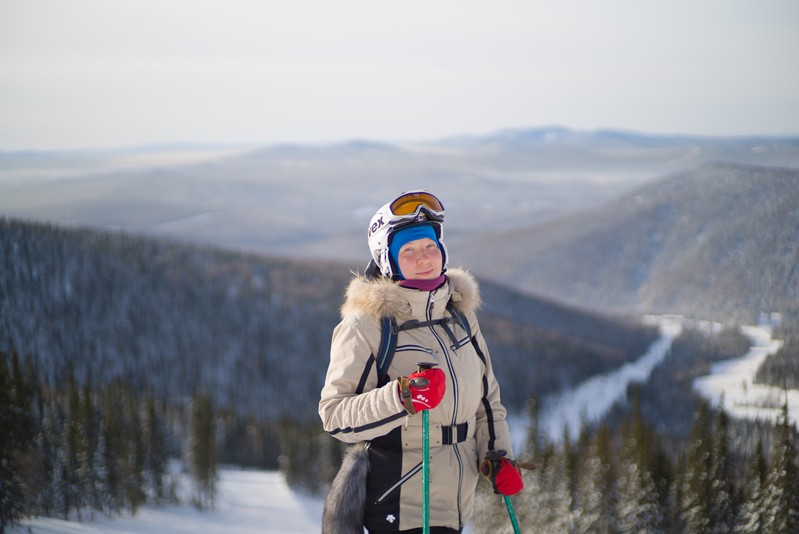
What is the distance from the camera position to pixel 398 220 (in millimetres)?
5738

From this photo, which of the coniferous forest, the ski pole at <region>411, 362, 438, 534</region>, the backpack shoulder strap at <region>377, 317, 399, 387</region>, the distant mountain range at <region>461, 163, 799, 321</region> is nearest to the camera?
the ski pole at <region>411, 362, 438, 534</region>

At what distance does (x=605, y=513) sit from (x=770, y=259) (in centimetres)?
1601

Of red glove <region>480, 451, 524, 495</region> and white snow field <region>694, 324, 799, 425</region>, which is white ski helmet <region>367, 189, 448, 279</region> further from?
white snow field <region>694, 324, 799, 425</region>

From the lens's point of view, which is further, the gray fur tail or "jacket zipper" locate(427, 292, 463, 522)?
"jacket zipper" locate(427, 292, 463, 522)

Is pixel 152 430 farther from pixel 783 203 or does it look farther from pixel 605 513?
pixel 783 203

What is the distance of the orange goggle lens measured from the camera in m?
5.79

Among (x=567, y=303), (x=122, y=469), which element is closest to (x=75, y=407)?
(x=122, y=469)

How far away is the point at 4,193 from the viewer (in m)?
35.8

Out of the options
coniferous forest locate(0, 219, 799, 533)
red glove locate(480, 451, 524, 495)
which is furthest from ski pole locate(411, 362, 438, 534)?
coniferous forest locate(0, 219, 799, 533)

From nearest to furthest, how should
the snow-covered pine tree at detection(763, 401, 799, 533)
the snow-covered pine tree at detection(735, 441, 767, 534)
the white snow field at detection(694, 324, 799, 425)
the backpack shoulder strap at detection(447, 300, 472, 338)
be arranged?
the backpack shoulder strap at detection(447, 300, 472, 338) → the snow-covered pine tree at detection(763, 401, 799, 533) → the snow-covered pine tree at detection(735, 441, 767, 534) → the white snow field at detection(694, 324, 799, 425)

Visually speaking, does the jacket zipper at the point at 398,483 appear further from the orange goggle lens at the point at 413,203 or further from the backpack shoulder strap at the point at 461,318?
the orange goggle lens at the point at 413,203

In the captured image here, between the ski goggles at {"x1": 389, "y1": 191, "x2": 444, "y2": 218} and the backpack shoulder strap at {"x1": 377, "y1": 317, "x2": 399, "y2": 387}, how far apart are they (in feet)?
3.02

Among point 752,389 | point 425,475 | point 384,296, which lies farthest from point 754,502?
point 384,296

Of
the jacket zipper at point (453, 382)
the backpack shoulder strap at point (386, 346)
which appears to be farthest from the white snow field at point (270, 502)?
the backpack shoulder strap at point (386, 346)
